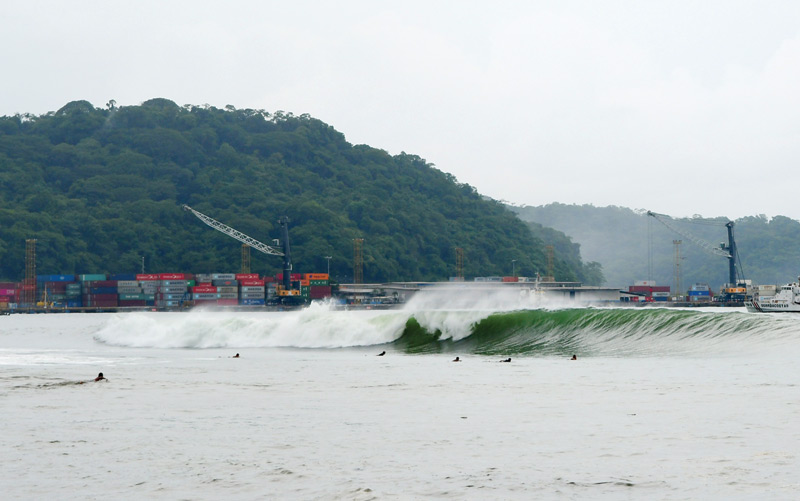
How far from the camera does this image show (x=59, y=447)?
1489 centimetres

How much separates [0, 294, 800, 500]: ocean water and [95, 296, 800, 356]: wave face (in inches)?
25.1

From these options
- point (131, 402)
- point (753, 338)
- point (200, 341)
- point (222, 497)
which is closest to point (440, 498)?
point (222, 497)

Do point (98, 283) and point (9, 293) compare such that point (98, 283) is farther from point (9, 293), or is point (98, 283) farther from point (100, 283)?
point (9, 293)

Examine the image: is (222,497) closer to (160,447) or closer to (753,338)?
(160,447)

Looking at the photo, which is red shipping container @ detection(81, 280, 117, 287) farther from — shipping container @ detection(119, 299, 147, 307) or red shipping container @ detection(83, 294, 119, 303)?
shipping container @ detection(119, 299, 147, 307)

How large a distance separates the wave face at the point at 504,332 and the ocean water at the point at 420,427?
0.64 meters

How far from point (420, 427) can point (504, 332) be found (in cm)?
3318

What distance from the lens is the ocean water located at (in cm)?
1169

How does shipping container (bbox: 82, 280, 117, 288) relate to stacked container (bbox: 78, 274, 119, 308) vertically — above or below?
above

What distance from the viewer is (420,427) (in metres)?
16.6

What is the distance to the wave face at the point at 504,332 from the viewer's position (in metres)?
36.5

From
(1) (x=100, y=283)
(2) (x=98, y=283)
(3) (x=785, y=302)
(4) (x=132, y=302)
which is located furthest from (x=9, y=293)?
(3) (x=785, y=302)

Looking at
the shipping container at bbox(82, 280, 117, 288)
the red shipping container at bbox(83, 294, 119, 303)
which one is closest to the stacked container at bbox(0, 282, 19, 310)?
the shipping container at bbox(82, 280, 117, 288)

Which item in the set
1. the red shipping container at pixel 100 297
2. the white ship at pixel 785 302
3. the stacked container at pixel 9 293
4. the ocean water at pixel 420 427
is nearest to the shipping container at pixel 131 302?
the red shipping container at pixel 100 297
